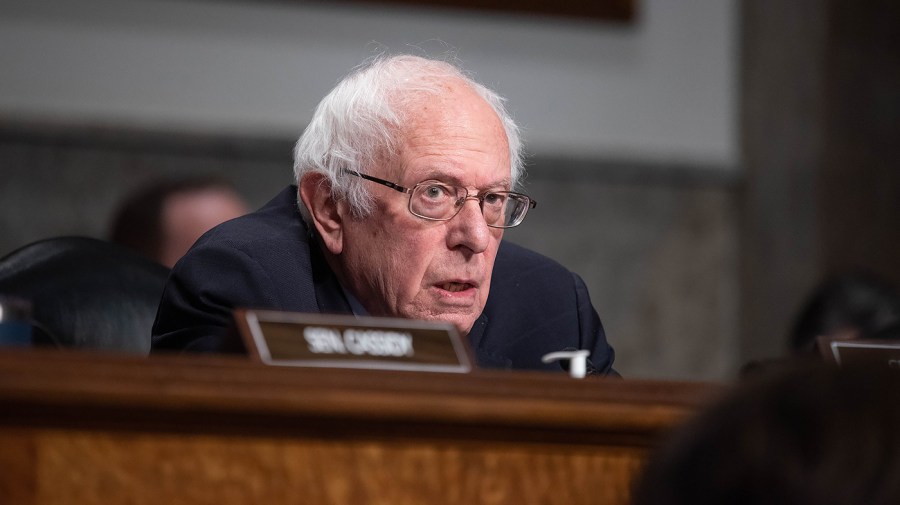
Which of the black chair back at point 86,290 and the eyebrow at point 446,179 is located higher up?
the eyebrow at point 446,179

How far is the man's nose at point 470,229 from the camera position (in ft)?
7.27

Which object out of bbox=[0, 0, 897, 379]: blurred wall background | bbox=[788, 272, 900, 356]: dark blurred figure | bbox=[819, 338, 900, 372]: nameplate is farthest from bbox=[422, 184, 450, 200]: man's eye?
bbox=[0, 0, 897, 379]: blurred wall background

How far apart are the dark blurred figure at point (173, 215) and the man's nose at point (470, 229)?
1.50 metres

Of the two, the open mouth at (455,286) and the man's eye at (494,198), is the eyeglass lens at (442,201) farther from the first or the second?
the open mouth at (455,286)

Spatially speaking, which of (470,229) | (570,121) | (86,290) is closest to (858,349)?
(470,229)

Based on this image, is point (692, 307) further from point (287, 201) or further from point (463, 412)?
point (463, 412)

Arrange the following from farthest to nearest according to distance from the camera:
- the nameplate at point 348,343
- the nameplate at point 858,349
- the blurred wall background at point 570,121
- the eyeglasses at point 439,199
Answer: the blurred wall background at point 570,121, the eyeglasses at point 439,199, the nameplate at point 858,349, the nameplate at point 348,343

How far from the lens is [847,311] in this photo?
12.0ft

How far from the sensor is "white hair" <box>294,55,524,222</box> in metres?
2.24

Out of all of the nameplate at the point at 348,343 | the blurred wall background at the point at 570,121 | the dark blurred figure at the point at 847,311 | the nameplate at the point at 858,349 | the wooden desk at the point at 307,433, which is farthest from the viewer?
the blurred wall background at the point at 570,121

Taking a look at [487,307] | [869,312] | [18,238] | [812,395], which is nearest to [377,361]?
[812,395]

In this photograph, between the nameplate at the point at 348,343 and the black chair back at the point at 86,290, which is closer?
the nameplate at the point at 348,343

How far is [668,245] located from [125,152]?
2.05m

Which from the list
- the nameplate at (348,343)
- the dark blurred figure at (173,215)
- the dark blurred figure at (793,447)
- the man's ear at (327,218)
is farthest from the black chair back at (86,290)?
the dark blurred figure at (793,447)
